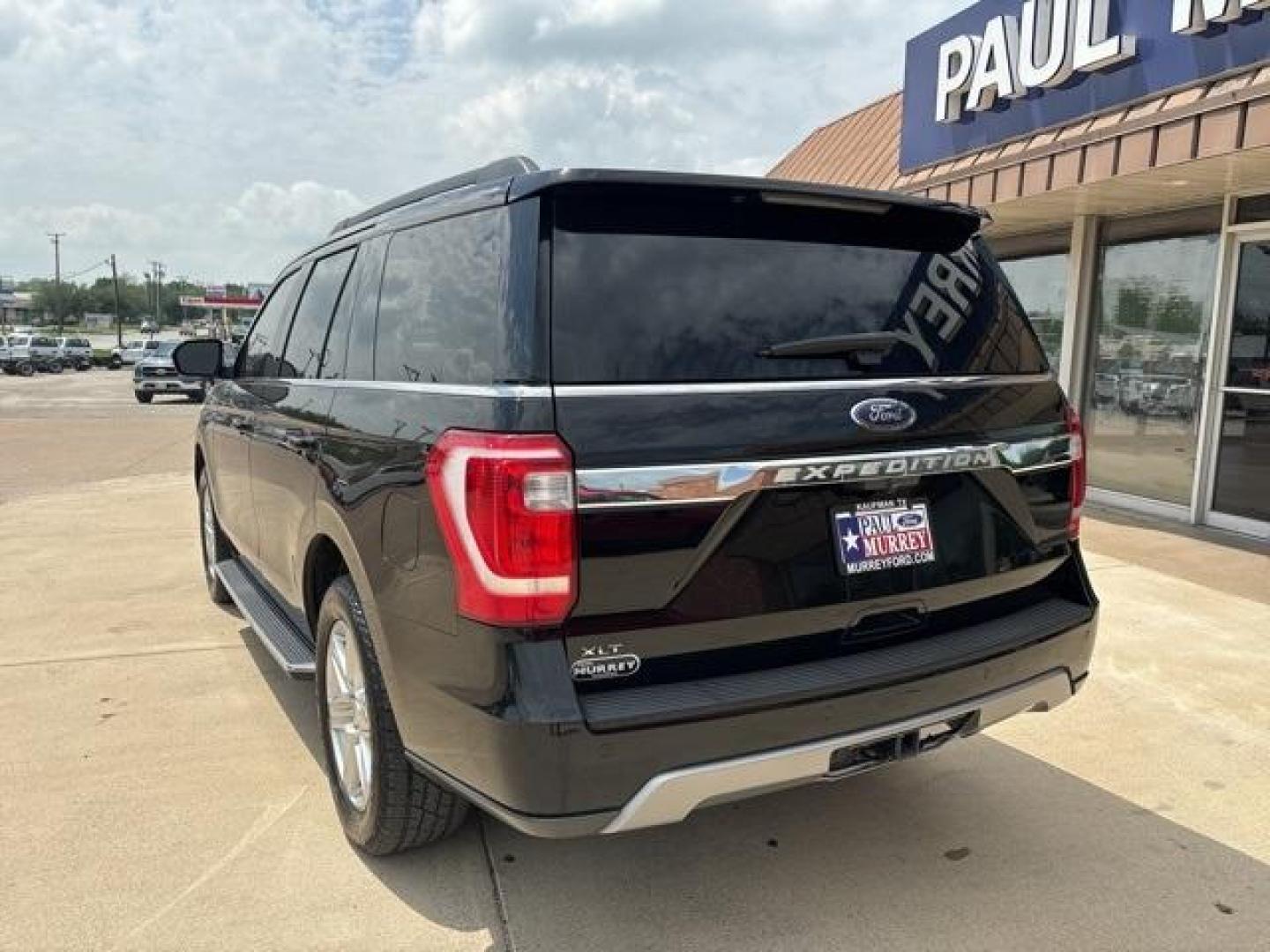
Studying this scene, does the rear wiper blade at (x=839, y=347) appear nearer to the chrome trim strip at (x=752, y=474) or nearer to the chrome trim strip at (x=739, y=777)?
the chrome trim strip at (x=752, y=474)

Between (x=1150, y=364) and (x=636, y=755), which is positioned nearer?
(x=636, y=755)

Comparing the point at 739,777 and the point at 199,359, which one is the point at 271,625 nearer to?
the point at 199,359

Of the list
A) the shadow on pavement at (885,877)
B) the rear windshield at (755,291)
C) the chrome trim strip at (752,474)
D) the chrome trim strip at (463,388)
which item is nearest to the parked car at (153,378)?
the chrome trim strip at (463,388)

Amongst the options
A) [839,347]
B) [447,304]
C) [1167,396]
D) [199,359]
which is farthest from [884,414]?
[1167,396]

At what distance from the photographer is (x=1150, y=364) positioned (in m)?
8.63

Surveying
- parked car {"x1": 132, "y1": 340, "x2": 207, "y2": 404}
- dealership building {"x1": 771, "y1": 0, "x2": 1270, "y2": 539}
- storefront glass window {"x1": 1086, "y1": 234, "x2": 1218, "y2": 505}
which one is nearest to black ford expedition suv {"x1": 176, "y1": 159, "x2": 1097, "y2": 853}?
dealership building {"x1": 771, "y1": 0, "x2": 1270, "y2": 539}

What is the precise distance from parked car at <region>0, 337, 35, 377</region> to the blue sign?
46.3 metres

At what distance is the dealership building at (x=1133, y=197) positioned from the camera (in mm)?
6250

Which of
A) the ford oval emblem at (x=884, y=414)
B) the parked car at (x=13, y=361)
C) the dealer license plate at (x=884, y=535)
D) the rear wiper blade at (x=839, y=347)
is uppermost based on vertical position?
the rear wiper blade at (x=839, y=347)

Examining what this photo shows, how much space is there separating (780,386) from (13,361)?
50.8 metres

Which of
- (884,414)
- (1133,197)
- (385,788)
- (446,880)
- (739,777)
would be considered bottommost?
(446,880)

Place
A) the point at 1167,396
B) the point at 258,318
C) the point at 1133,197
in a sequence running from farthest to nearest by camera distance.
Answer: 1. the point at 1167,396
2. the point at 1133,197
3. the point at 258,318

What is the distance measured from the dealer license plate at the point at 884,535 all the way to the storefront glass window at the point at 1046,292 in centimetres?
776

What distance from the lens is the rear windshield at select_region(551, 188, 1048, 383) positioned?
7.43 feet
